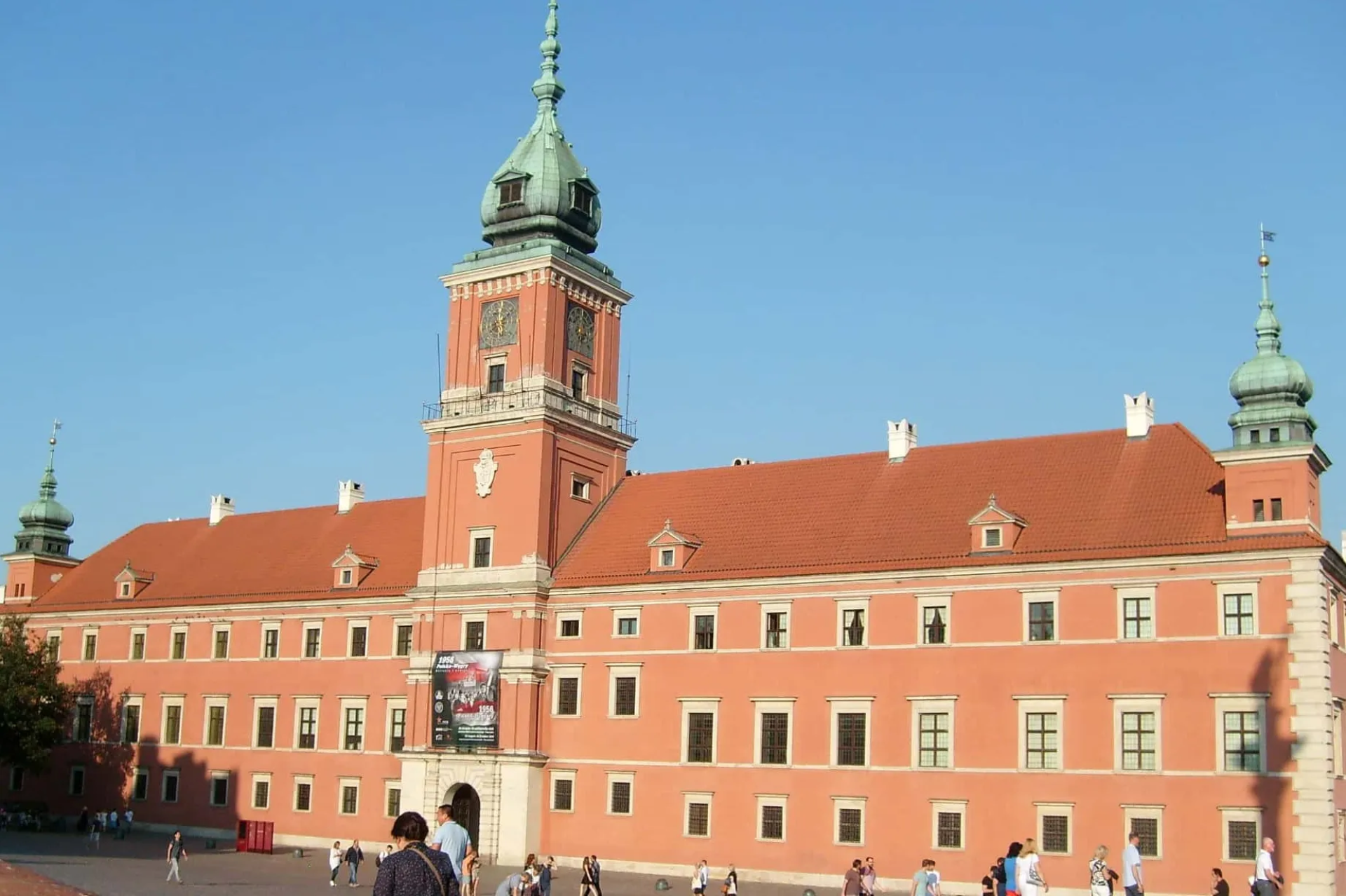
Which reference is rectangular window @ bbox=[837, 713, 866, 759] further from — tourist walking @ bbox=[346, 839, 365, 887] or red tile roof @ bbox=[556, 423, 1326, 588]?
→ tourist walking @ bbox=[346, 839, 365, 887]

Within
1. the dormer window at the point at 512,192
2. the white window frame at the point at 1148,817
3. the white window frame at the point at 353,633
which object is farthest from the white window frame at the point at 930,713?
the dormer window at the point at 512,192

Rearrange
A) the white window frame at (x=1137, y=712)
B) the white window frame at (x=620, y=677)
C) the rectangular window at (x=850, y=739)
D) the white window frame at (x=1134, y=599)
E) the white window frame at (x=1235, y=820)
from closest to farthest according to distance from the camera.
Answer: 1. the white window frame at (x=1235, y=820)
2. the white window frame at (x=1137, y=712)
3. the white window frame at (x=1134, y=599)
4. the rectangular window at (x=850, y=739)
5. the white window frame at (x=620, y=677)

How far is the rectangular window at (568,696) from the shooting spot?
1977 inches

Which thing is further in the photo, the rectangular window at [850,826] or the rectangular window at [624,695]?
the rectangular window at [624,695]

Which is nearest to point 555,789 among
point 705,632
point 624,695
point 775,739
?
point 624,695

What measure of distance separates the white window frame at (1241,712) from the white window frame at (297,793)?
33.2 m

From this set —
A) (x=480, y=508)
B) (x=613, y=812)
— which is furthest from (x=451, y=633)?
(x=613, y=812)

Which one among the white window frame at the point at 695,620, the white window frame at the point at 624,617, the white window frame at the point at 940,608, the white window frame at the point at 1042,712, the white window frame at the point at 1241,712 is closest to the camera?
the white window frame at the point at 1241,712

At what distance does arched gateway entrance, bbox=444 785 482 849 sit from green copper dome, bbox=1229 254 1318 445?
2699 cm

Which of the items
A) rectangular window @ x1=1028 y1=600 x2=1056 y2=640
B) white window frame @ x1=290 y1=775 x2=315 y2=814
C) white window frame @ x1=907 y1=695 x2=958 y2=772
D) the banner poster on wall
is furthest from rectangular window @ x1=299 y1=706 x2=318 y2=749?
rectangular window @ x1=1028 y1=600 x2=1056 y2=640

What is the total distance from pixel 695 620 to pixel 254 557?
24285 millimetres

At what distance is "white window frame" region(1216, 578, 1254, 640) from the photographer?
39000 millimetres

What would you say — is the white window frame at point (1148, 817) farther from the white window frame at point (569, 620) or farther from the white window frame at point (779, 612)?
the white window frame at point (569, 620)

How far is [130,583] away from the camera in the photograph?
6550 cm
